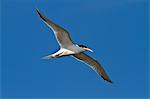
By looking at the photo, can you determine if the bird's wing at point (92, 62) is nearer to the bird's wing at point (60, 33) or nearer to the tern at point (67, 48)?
the tern at point (67, 48)

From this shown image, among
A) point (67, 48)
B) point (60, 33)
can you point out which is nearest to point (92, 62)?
point (67, 48)

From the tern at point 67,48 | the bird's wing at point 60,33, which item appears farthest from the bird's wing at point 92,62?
the bird's wing at point 60,33

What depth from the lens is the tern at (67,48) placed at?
17.7 meters

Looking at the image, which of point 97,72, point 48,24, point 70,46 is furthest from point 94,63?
point 48,24

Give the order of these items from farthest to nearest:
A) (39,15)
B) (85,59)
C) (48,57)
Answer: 1. (85,59)
2. (48,57)
3. (39,15)

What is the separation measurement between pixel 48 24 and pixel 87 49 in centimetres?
200

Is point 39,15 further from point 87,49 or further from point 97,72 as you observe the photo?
point 97,72

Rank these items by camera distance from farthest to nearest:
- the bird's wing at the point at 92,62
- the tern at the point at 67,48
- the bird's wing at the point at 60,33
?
the bird's wing at the point at 92,62 → the tern at the point at 67,48 → the bird's wing at the point at 60,33

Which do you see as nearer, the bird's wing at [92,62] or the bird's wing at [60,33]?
the bird's wing at [60,33]

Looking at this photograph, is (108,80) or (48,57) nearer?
(48,57)

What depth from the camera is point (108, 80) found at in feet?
66.5

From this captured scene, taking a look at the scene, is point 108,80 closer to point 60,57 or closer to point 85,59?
point 85,59

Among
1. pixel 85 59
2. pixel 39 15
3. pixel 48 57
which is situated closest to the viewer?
pixel 39 15

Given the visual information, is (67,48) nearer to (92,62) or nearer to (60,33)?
(60,33)
